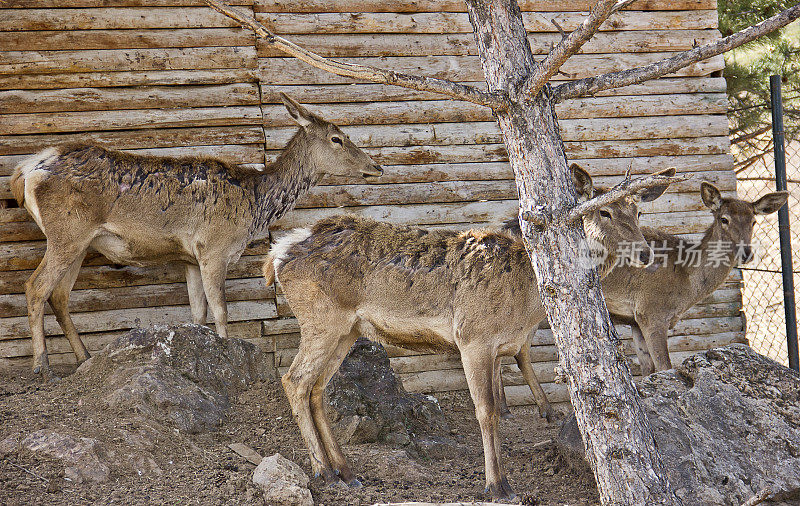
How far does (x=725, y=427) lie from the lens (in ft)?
17.7

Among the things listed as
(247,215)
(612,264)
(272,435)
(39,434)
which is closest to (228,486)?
(272,435)

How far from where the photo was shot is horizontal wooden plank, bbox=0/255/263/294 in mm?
7082

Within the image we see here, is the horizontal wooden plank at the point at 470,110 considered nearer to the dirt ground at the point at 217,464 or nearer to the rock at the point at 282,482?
the dirt ground at the point at 217,464

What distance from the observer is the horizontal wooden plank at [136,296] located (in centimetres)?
710

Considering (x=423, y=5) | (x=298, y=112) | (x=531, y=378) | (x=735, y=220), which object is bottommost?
(x=531, y=378)

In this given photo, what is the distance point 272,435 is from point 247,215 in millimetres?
2223

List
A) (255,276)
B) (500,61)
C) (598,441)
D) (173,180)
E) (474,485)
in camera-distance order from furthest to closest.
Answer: (255,276) → (173,180) → (474,485) → (500,61) → (598,441)

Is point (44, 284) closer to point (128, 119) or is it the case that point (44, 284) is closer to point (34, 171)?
point (34, 171)

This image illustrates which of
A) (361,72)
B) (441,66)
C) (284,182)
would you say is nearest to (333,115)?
(284,182)

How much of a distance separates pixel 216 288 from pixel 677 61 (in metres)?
4.53

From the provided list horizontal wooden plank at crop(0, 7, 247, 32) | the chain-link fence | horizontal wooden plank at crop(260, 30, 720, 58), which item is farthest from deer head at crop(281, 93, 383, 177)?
the chain-link fence

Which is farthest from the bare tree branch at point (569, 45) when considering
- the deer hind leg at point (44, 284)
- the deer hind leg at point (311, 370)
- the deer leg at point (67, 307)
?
the deer leg at point (67, 307)

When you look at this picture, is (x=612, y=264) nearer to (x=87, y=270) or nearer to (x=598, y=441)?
(x=598, y=441)

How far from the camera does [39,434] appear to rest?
5.04 meters
